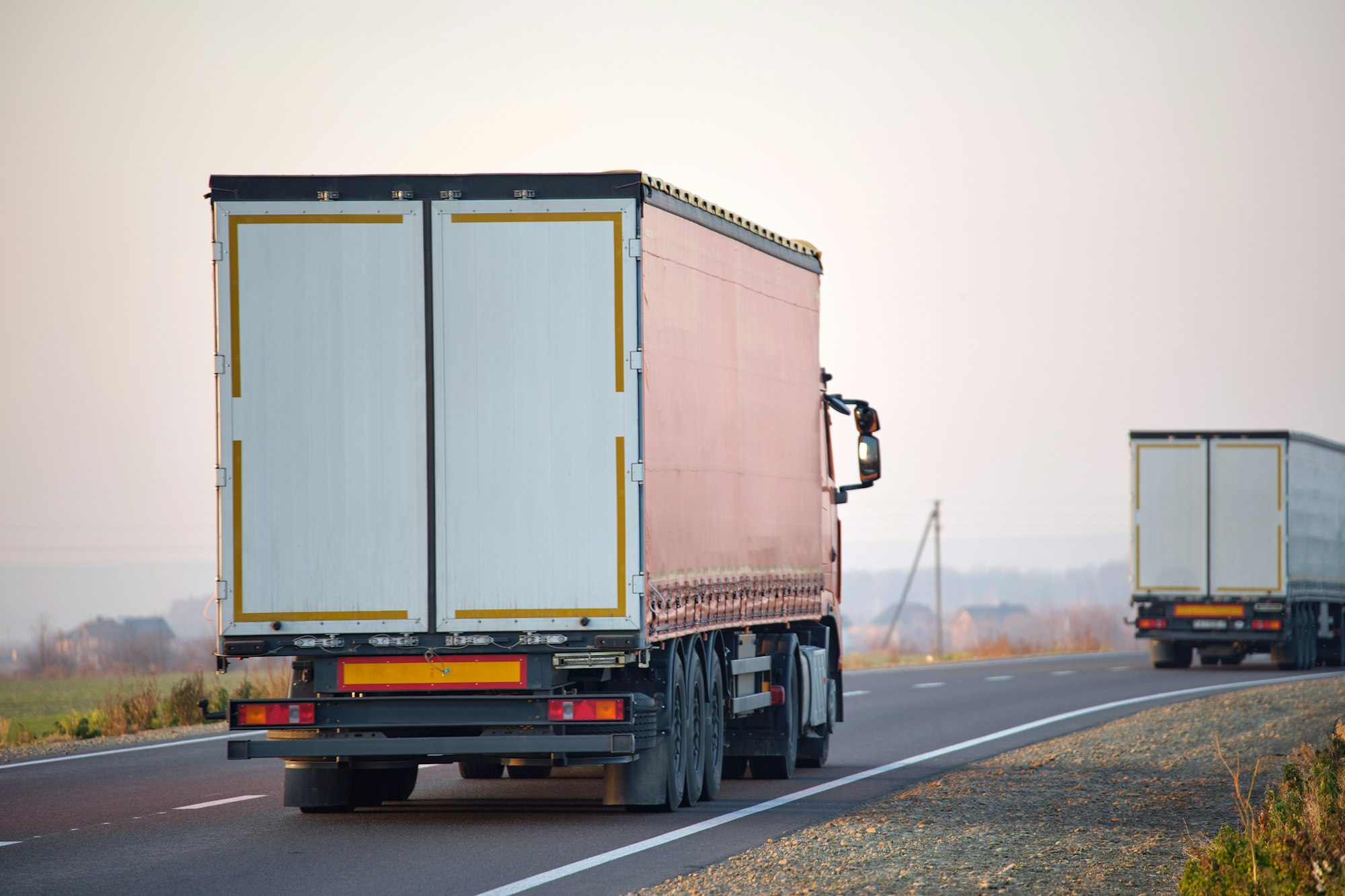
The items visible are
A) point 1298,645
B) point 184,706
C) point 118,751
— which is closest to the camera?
point 118,751

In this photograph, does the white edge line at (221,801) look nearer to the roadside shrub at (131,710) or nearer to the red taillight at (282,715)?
the red taillight at (282,715)

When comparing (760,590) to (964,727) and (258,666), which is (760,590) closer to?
(964,727)

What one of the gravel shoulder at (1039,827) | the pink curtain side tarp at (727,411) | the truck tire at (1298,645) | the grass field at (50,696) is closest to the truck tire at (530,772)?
the pink curtain side tarp at (727,411)

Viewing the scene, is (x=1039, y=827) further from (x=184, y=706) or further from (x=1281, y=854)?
(x=184, y=706)

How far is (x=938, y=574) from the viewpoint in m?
55.9

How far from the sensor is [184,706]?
75.2 feet

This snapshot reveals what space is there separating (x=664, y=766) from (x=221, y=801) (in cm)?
366

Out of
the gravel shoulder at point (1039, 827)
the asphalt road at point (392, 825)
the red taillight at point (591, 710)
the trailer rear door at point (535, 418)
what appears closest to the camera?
the gravel shoulder at point (1039, 827)

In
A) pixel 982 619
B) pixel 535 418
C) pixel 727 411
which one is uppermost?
pixel 727 411

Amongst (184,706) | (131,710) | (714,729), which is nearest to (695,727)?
(714,729)

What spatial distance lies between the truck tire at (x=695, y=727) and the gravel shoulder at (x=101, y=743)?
25.1 ft

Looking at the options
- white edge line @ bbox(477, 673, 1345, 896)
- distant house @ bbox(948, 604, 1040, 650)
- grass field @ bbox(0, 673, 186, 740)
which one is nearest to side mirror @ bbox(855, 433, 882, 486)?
white edge line @ bbox(477, 673, 1345, 896)

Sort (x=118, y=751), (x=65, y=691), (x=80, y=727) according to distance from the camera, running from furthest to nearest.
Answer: (x=65, y=691) → (x=80, y=727) → (x=118, y=751)

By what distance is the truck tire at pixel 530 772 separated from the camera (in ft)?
52.5
